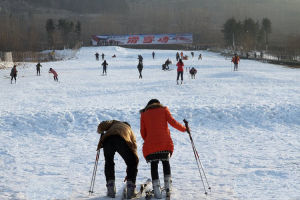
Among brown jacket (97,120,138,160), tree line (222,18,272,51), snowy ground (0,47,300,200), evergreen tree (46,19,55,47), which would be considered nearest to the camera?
brown jacket (97,120,138,160)

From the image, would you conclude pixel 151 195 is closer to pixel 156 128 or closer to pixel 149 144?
pixel 149 144

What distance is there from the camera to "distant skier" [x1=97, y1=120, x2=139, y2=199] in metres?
4.86

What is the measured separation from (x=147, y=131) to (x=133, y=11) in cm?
16928

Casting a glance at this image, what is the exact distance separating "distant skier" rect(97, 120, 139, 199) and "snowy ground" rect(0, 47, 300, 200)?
0.61m

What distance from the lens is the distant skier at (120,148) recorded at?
191 inches

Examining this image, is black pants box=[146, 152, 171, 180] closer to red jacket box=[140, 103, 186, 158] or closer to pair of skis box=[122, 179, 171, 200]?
red jacket box=[140, 103, 186, 158]

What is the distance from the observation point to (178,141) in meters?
9.24

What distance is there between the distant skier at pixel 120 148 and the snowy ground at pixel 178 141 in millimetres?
612

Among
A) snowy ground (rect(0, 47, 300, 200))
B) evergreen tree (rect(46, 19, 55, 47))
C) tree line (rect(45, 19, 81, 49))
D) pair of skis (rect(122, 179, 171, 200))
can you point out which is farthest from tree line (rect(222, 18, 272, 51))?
pair of skis (rect(122, 179, 171, 200))

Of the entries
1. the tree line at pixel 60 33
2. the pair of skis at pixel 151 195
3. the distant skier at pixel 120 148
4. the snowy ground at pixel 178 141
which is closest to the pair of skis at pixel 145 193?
the pair of skis at pixel 151 195

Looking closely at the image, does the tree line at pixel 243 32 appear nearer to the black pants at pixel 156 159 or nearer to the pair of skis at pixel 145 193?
the pair of skis at pixel 145 193

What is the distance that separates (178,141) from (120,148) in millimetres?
4534

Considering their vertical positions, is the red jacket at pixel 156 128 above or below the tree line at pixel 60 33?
below

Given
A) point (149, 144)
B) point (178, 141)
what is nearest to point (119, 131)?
point (149, 144)
